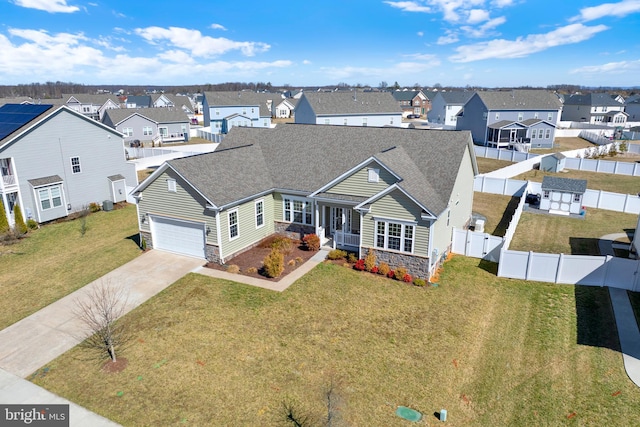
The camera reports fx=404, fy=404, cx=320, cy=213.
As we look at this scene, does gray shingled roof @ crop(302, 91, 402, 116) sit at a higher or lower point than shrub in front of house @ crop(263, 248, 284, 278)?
higher

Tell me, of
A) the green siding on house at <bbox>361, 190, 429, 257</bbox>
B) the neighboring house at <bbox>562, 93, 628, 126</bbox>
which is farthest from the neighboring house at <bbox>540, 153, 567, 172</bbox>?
the neighboring house at <bbox>562, 93, 628, 126</bbox>

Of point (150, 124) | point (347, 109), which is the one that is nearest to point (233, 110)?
point (150, 124)

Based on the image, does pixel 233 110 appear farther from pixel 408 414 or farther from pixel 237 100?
pixel 408 414

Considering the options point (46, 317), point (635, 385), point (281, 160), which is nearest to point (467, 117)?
point (281, 160)

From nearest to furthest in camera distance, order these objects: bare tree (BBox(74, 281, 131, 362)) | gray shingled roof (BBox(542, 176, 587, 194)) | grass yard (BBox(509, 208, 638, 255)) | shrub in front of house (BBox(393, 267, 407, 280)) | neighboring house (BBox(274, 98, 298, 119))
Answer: bare tree (BBox(74, 281, 131, 362)) → shrub in front of house (BBox(393, 267, 407, 280)) → grass yard (BBox(509, 208, 638, 255)) → gray shingled roof (BBox(542, 176, 587, 194)) → neighboring house (BBox(274, 98, 298, 119))

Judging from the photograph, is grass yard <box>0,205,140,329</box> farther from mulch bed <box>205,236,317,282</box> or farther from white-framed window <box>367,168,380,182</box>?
white-framed window <box>367,168,380,182</box>

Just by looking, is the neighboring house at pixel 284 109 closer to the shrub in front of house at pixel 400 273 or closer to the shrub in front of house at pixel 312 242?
the shrub in front of house at pixel 312 242
